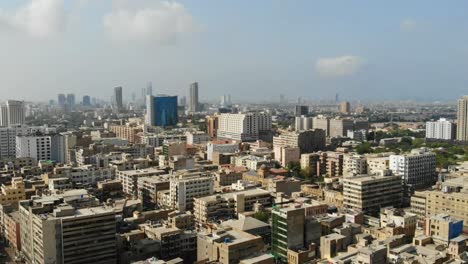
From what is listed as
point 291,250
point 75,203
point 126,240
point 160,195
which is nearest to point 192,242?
point 126,240

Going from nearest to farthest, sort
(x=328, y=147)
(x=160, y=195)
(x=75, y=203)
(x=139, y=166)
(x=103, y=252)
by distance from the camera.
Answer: (x=103, y=252) < (x=75, y=203) < (x=160, y=195) < (x=139, y=166) < (x=328, y=147)

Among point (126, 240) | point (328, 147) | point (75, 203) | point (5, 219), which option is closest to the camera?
point (126, 240)

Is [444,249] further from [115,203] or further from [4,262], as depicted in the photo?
[4,262]

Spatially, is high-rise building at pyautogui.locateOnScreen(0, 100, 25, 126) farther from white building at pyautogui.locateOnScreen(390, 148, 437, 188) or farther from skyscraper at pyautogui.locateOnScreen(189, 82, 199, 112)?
skyscraper at pyautogui.locateOnScreen(189, 82, 199, 112)

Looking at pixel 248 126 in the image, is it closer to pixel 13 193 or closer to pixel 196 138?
pixel 196 138

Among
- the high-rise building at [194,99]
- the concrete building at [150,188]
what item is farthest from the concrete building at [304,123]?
the high-rise building at [194,99]

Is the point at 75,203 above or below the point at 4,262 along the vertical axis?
above
